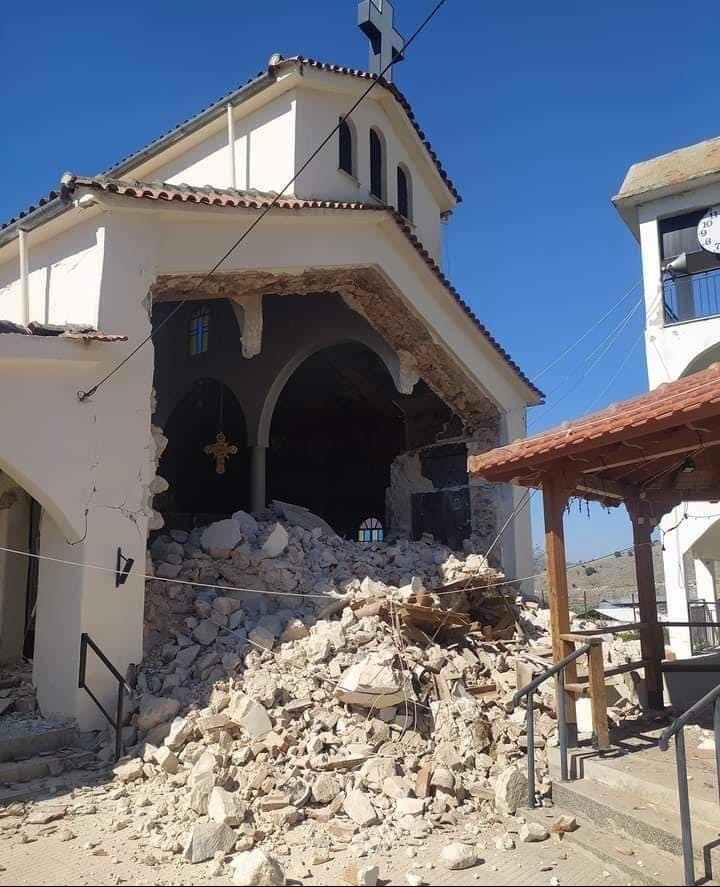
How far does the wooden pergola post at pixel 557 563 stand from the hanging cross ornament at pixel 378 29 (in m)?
10.2

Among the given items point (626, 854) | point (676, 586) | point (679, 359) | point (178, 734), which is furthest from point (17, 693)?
point (679, 359)

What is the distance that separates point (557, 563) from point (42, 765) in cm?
519

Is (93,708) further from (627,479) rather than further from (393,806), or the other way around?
(627,479)

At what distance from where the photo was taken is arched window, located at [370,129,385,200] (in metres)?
13.3

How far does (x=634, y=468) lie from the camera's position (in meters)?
7.52

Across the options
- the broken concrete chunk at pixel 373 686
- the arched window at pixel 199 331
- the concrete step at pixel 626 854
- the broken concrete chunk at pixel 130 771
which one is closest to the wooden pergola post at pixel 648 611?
the broken concrete chunk at pixel 373 686

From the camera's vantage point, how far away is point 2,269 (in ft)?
35.0

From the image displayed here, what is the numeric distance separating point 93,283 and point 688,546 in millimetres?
13307

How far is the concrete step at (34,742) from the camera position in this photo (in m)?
6.97

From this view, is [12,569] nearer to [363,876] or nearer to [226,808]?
[226,808]

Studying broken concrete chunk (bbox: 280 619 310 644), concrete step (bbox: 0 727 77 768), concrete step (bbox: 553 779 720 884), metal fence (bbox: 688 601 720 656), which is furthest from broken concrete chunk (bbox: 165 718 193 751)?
metal fence (bbox: 688 601 720 656)

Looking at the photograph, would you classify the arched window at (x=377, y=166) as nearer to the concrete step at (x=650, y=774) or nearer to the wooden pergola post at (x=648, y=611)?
the wooden pergola post at (x=648, y=611)

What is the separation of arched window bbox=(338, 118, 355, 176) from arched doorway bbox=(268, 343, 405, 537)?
6.01 m

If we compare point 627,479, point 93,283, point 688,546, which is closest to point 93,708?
point 93,283
